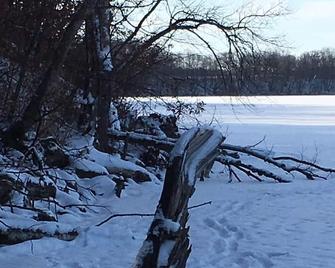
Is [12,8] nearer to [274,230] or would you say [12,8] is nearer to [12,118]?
[12,118]

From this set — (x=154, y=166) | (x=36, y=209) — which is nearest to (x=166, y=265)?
(x=36, y=209)

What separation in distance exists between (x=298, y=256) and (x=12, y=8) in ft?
19.5

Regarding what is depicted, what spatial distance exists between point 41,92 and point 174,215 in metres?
7.32

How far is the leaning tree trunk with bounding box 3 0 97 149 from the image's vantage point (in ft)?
33.5

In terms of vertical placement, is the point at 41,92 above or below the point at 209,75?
below

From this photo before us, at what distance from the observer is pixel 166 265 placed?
3.24 metres

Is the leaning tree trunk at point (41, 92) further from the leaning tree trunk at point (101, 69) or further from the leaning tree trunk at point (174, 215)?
the leaning tree trunk at point (174, 215)

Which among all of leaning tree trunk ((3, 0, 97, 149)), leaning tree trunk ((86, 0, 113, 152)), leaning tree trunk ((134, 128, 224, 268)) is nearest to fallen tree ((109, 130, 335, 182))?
leaning tree trunk ((86, 0, 113, 152))

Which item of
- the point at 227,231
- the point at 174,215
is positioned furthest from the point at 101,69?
the point at 174,215

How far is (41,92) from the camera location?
10266mm

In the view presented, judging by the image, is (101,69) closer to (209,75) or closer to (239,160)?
(239,160)

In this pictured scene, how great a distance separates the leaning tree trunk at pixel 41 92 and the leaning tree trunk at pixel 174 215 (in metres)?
7.18

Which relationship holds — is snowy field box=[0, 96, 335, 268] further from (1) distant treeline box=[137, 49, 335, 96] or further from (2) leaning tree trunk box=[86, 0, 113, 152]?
(1) distant treeline box=[137, 49, 335, 96]

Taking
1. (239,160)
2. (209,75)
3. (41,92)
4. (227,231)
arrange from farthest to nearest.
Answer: (209,75), (239,160), (41,92), (227,231)
